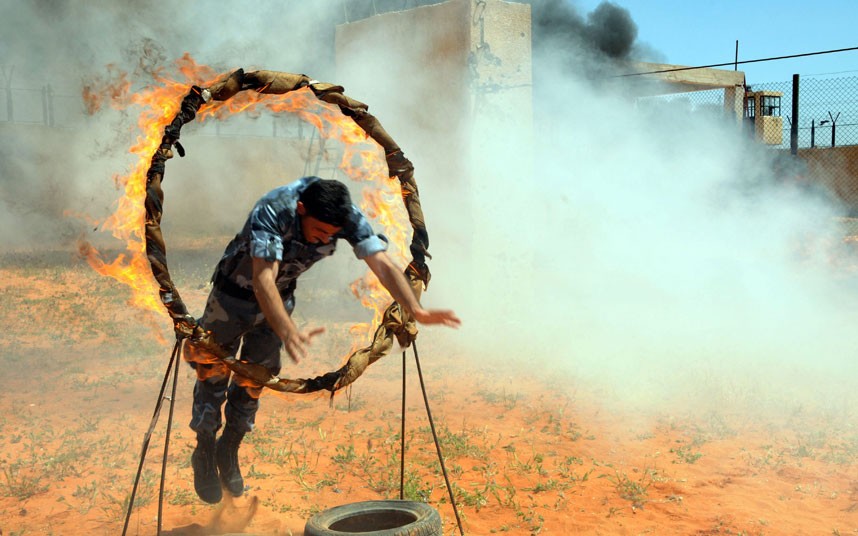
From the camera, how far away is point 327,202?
3641 mm

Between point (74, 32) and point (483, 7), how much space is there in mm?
12105

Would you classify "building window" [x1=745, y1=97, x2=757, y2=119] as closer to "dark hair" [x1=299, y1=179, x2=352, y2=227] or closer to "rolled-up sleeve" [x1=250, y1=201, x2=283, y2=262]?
"dark hair" [x1=299, y1=179, x2=352, y2=227]

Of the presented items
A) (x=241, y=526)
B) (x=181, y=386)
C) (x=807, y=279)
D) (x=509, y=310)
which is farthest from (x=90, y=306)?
(x=807, y=279)

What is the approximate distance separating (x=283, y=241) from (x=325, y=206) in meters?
0.36

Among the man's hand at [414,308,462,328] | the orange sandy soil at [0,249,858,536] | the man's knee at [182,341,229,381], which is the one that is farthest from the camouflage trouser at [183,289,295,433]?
the man's hand at [414,308,462,328]

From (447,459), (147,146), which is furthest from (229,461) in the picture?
(147,146)

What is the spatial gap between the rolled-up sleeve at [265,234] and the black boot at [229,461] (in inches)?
50.7

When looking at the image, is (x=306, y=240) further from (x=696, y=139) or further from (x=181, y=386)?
(x=696, y=139)

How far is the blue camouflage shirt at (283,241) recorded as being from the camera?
361 centimetres

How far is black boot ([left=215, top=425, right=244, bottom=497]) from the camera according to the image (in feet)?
14.4

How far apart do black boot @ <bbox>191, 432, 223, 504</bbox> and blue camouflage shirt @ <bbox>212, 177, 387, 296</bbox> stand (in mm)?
893

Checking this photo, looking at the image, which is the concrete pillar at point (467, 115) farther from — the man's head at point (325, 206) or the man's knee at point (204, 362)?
the man's head at point (325, 206)

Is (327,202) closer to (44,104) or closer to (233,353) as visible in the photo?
(233,353)

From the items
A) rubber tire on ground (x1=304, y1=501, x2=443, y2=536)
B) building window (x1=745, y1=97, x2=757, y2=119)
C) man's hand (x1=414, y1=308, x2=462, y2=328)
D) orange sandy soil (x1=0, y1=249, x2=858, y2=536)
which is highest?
building window (x1=745, y1=97, x2=757, y2=119)
